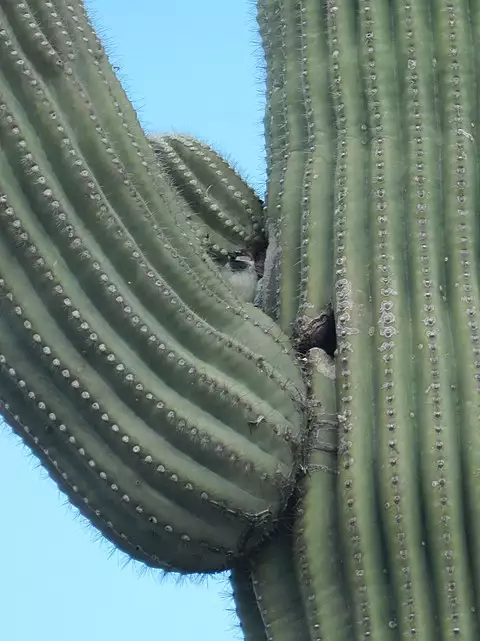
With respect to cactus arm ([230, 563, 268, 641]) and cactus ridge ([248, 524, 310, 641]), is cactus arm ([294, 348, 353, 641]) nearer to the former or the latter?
cactus ridge ([248, 524, 310, 641])

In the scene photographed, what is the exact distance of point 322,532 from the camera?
329 centimetres

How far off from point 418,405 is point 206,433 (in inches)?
25.4

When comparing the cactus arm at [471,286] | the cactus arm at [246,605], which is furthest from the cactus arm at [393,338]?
the cactus arm at [246,605]

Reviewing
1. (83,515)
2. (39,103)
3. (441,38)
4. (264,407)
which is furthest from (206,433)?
(441,38)

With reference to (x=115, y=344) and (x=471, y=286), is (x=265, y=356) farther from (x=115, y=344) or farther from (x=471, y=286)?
(x=471, y=286)

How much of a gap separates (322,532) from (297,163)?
138cm

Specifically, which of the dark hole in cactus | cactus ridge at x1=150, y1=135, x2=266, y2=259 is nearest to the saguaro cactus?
the dark hole in cactus

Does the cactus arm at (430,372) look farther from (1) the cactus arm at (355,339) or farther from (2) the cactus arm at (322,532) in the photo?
(2) the cactus arm at (322,532)

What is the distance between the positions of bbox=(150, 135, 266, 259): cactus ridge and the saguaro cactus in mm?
317

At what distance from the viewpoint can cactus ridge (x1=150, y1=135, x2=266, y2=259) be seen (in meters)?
4.08

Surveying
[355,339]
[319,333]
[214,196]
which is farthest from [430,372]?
[214,196]

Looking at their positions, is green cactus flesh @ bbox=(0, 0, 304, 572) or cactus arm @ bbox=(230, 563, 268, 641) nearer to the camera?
green cactus flesh @ bbox=(0, 0, 304, 572)

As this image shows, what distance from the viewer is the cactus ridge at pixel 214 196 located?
408 cm

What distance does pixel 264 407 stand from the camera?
3283 millimetres
